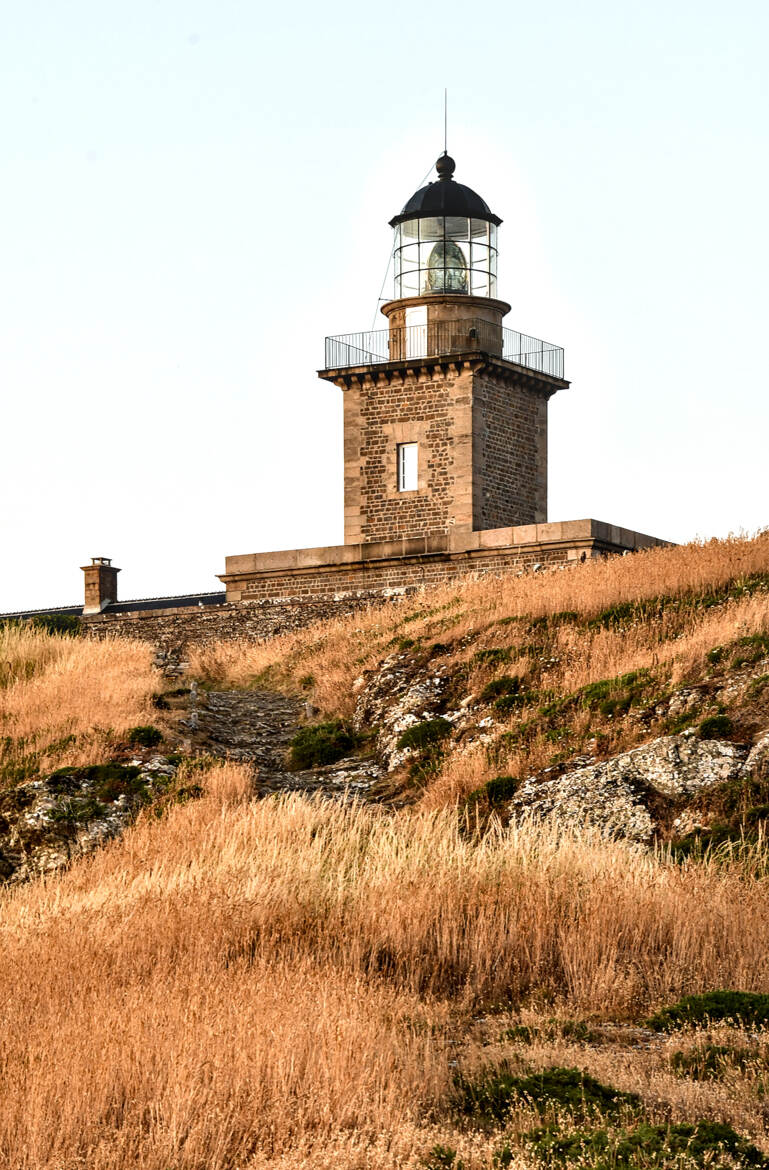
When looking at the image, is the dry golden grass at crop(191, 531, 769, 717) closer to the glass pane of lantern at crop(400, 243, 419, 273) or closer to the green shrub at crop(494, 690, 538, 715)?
the green shrub at crop(494, 690, 538, 715)

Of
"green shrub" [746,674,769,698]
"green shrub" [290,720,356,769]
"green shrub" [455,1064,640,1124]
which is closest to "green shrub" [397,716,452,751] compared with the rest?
"green shrub" [290,720,356,769]

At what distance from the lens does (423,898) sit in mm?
8883

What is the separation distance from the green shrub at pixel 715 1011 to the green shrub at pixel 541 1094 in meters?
1.12

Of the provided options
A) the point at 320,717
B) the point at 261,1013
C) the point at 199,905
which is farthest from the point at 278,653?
the point at 261,1013

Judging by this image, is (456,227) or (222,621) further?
(456,227)

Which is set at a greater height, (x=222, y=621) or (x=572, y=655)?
(x=222, y=621)

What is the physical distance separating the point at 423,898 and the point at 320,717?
9.20 metres

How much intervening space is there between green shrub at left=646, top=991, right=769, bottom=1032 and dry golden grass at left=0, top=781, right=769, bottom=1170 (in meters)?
0.35

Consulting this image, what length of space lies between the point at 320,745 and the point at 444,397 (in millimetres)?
18773

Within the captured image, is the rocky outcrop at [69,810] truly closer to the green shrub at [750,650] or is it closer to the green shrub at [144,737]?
the green shrub at [144,737]

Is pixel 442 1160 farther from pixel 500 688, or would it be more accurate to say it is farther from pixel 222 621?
pixel 222 621

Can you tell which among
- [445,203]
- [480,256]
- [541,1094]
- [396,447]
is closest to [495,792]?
[541,1094]

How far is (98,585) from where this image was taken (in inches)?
1657

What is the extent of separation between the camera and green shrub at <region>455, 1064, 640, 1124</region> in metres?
6.04
